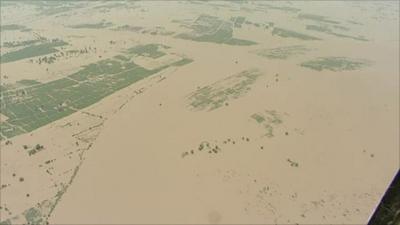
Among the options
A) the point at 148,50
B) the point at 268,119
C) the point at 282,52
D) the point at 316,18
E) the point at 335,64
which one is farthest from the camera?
the point at 316,18

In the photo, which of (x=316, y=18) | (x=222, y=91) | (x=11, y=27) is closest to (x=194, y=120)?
(x=222, y=91)

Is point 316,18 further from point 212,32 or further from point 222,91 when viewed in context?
point 222,91

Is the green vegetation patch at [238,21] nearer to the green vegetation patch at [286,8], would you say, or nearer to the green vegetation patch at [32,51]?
the green vegetation patch at [286,8]

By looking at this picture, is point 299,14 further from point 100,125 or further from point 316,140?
point 100,125

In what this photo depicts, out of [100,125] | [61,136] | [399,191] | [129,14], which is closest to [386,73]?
[100,125]

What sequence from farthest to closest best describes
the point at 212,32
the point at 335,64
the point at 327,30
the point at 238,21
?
the point at 238,21
the point at 327,30
the point at 212,32
the point at 335,64
